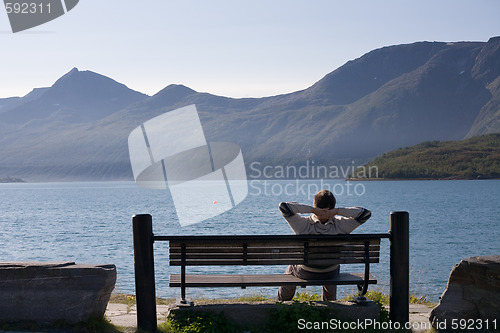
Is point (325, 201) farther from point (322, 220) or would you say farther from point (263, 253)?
point (263, 253)

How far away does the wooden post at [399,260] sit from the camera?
686 cm

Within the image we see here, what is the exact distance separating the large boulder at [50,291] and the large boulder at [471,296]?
381cm

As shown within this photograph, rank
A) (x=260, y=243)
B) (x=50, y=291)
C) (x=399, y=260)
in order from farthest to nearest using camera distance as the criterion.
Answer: (x=399, y=260)
(x=260, y=243)
(x=50, y=291)

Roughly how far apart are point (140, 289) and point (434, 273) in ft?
57.1

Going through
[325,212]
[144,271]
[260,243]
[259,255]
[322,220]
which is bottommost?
[144,271]

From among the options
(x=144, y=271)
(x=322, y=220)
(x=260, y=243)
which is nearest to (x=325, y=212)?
(x=322, y=220)

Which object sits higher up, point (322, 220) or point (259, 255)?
point (322, 220)

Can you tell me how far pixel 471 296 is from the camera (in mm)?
6809

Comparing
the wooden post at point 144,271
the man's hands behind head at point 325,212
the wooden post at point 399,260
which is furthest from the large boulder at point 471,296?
the wooden post at point 144,271

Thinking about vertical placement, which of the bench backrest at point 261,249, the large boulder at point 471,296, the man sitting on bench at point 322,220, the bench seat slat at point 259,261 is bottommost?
the large boulder at point 471,296


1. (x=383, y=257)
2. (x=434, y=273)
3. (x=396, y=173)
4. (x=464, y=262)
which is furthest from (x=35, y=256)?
(x=396, y=173)

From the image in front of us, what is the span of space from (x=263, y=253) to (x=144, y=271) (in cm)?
134

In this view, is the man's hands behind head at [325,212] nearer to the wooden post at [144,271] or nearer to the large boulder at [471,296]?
the large boulder at [471,296]

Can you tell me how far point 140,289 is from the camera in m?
6.72
